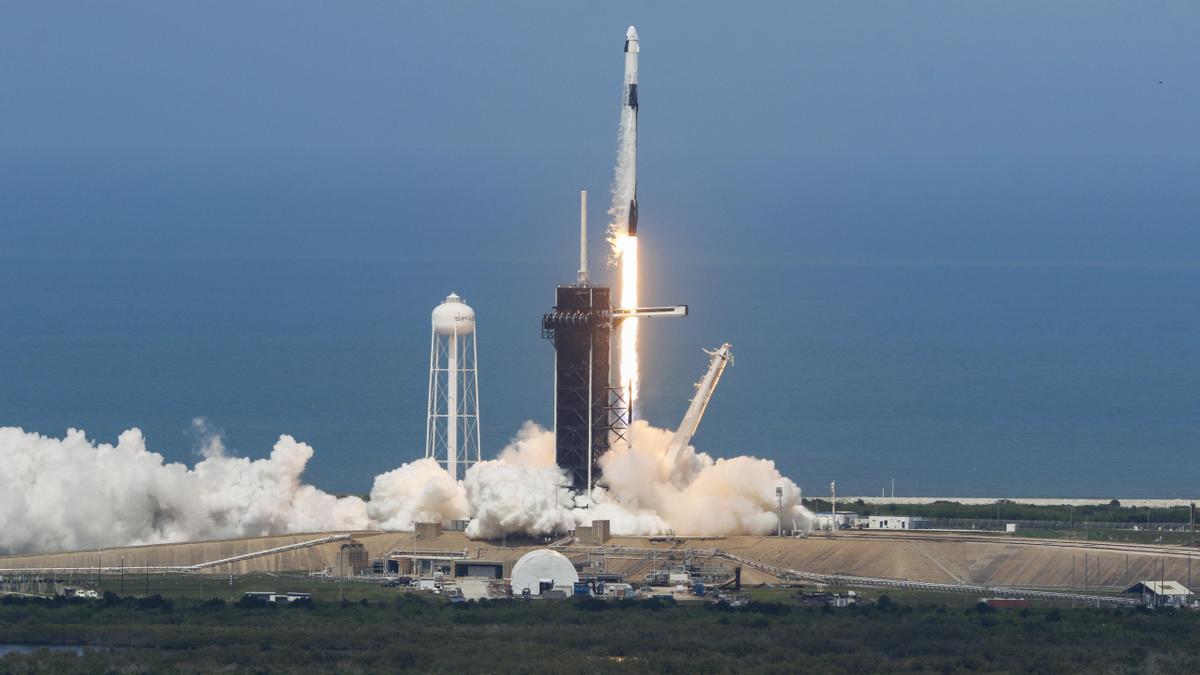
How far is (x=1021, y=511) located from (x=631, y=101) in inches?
789

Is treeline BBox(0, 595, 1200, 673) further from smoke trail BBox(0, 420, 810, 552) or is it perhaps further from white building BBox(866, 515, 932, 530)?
white building BBox(866, 515, 932, 530)

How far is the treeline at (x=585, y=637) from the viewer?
92750 mm

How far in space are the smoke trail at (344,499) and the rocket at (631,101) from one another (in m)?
6.09

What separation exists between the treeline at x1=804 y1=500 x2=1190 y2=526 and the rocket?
1474 cm

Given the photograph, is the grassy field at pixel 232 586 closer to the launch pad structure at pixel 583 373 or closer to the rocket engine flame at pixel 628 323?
the launch pad structure at pixel 583 373

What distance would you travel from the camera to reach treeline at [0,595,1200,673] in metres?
92.8

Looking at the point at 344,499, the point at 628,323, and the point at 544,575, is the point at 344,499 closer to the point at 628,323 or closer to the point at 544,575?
the point at 628,323

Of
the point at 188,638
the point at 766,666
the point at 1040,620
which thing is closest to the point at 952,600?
the point at 1040,620

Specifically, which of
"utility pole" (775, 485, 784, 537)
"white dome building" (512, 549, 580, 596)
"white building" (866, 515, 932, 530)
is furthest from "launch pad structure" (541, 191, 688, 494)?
"white building" (866, 515, 932, 530)

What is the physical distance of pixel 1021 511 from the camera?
122688 millimetres

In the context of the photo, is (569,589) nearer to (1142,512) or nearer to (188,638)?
(188,638)

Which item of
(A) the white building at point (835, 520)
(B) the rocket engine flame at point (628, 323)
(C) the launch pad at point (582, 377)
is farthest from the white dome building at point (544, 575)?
(A) the white building at point (835, 520)

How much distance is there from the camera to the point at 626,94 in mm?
112000

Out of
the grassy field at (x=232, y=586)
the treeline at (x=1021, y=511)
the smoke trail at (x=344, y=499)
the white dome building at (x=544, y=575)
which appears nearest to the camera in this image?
the grassy field at (x=232, y=586)
